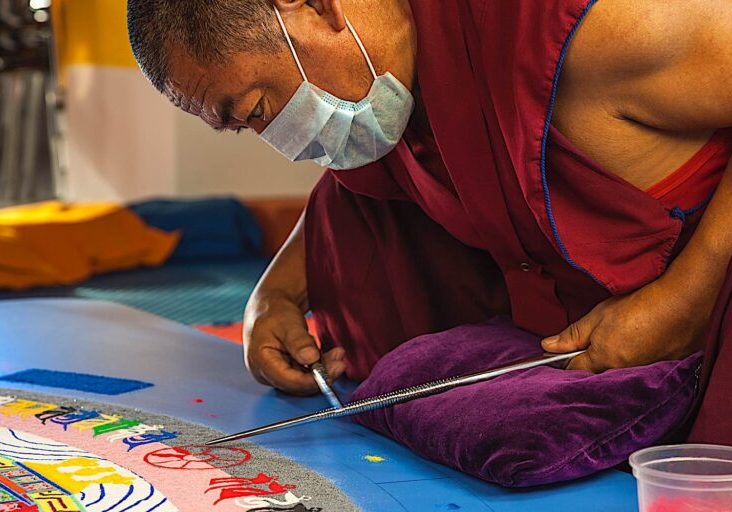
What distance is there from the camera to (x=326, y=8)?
1.53 metres

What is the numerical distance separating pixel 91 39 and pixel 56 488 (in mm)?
4562

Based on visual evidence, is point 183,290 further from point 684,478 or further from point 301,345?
point 684,478

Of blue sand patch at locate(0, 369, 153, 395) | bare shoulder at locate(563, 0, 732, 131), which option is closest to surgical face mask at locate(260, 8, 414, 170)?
bare shoulder at locate(563, 0, 732, 131)

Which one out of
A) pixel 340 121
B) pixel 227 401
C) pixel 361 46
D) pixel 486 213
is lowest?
pixel 227 401

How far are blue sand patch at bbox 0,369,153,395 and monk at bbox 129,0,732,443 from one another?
21.8 inches

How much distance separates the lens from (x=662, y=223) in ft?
4.99

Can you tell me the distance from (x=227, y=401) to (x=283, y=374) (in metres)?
0.11

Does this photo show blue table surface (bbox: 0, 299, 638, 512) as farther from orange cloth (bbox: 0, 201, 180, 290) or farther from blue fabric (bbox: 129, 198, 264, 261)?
blue fabric (bbox: 129, 198, 264, 261)

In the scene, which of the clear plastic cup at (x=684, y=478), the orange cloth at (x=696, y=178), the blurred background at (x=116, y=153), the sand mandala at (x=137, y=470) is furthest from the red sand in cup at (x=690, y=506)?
the blurred background at (x=116, y=153)

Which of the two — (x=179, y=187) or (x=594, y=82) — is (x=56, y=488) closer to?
(x=594, y=82)

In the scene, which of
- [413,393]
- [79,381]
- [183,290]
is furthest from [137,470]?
[183,290]

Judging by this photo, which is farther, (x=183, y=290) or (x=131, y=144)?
(x=131, y=144)

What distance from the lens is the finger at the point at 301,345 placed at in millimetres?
1846

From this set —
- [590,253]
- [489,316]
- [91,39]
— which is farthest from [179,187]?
[590,253]
